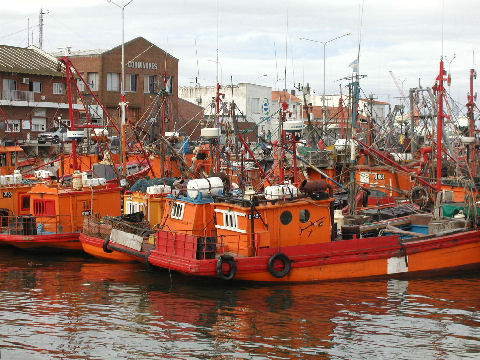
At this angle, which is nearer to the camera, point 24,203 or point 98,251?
point 98,251

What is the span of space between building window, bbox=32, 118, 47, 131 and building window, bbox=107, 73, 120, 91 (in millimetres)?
8970

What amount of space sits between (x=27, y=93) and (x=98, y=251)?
32.3 metres

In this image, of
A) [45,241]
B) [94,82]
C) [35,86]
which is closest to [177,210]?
[45,241]

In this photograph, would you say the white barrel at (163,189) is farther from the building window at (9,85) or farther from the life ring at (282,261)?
the building window at (9,85)

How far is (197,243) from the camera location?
69.6 ft

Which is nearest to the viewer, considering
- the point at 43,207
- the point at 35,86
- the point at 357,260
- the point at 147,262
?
the point at 357,260

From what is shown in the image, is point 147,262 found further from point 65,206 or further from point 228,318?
point 65,206

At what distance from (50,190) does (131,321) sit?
10618 mm

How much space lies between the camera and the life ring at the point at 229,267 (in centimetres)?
2058

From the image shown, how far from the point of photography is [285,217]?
852 inches

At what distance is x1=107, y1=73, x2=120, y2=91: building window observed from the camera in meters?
64.0

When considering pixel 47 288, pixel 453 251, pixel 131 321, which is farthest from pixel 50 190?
pixel 453 251

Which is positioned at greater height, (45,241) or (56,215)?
(56,215)

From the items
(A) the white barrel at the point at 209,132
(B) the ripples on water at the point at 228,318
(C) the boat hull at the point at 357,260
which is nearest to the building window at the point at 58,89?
(A) the white barrel at the point at 209,132
